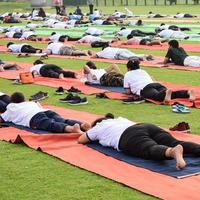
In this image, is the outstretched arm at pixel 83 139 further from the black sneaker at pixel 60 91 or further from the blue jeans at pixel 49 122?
the black sneaker at pixel 60 91

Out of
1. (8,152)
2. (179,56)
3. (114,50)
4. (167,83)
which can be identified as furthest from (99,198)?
(114,50)

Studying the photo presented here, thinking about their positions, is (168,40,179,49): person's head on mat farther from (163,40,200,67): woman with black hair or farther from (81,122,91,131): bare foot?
(81,122,91,131): bare foot

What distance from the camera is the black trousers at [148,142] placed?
21.6 ft

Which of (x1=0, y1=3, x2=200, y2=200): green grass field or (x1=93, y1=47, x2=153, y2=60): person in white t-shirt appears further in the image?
(x1=93, y1=47, x2=153, y2=60): person in white t-shirt

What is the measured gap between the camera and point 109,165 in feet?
22.1

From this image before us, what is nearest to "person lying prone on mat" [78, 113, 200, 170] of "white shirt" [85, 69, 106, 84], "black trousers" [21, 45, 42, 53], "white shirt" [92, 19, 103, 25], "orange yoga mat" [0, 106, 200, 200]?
"orange yoga mat" [0, 106, 200, 200]

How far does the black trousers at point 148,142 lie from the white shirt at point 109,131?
17cm

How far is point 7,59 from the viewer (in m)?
19.3

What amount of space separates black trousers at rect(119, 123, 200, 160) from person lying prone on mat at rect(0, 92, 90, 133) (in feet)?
4.62

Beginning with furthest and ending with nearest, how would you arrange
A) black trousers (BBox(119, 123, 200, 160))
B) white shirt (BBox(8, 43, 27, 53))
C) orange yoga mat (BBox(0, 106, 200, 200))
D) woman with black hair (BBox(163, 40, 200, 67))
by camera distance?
white shirt (BBox(8, 43, 27, 53)) < woman with black hair (BBox(163, 40, 200, 67)) < black trousers (BBox(119, 123, 200, 160)) < orange yoga mat (BBox(0, 106, 200, 200))

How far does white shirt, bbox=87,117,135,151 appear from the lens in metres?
7.07

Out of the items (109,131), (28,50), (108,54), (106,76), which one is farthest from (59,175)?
(28,50)

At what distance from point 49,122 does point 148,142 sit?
224 cm

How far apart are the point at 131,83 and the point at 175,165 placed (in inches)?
180
